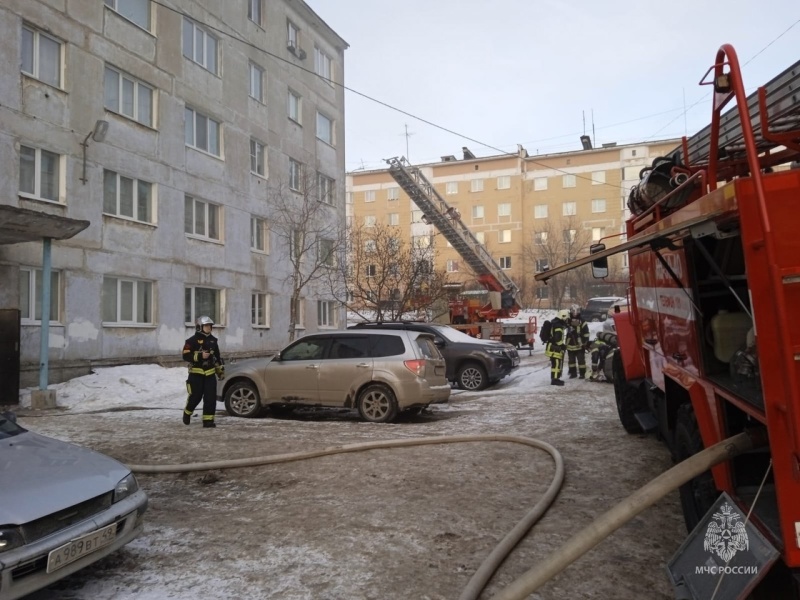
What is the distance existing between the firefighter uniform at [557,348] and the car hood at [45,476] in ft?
36.0

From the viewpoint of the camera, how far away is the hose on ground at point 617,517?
289 cm

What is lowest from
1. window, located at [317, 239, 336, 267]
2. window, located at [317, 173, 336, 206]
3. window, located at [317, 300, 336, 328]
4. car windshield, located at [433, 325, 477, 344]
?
car windshield, located at [433, 325, 477, 344]

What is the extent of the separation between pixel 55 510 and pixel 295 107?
23.2 m

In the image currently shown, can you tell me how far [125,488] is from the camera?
418 cm

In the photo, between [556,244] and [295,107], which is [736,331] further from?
[556,244]

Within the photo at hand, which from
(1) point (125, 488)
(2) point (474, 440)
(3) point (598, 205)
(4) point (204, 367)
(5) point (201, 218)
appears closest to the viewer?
(1) point (125, 488)

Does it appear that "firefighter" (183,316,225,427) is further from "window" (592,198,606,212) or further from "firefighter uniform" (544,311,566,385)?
"window" (592,198,606,212)

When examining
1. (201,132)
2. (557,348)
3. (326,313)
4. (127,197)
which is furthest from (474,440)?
(326,313)

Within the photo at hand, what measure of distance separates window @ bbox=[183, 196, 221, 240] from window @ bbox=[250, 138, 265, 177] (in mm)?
2605

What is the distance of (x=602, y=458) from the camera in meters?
6.90

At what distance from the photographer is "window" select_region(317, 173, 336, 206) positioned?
84.7ft

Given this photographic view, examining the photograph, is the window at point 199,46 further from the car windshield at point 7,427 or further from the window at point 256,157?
the car windshield at point 7,427

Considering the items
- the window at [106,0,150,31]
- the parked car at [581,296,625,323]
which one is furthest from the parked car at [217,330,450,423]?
the parked car at [581,296,625,323]

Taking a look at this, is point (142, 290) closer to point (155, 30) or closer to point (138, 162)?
point (138, 162)
